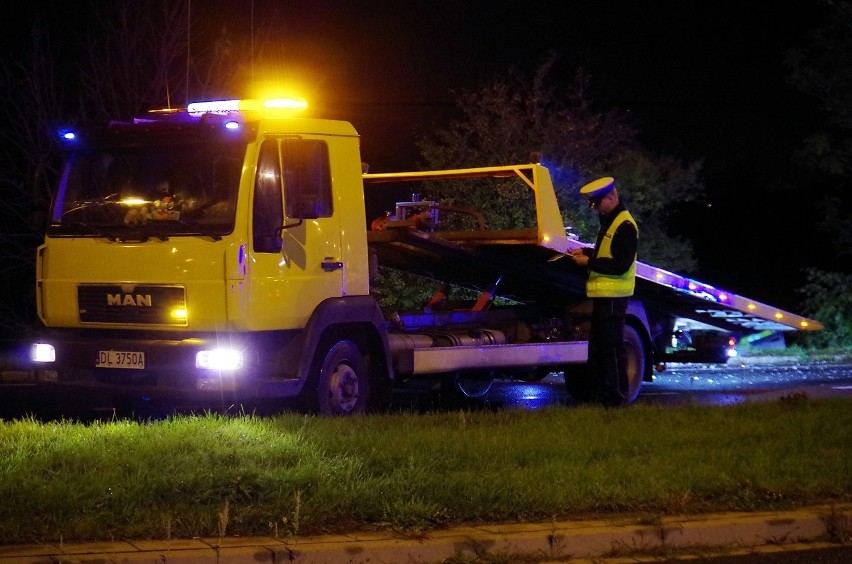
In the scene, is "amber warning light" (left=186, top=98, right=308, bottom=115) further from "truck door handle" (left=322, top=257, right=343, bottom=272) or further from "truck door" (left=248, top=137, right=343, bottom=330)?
"truck door handle" (left=322, top=257, right=343, bottom=272)

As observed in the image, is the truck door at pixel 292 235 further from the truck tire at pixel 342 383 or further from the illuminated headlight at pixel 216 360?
the truck tire at pixel 342 383

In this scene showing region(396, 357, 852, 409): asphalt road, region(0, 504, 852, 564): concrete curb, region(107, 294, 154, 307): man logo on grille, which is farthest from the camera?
region(396, 357, 852, 409): asphalt road

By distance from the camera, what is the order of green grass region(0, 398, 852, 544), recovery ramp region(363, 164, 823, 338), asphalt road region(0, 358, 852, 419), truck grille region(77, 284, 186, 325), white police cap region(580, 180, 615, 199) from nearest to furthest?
green grass region(0, 398, 852, 544) < truck grille region(77, 284, 186, 325) < white police cap region(580, 180, 615, 199) < asphalt road region(0, 358, 852, 419) < recovery ramp region(363, 164, 823, 338)

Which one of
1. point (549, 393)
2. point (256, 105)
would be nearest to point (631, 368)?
point (549, 393)

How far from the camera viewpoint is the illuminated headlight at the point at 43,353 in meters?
9.70

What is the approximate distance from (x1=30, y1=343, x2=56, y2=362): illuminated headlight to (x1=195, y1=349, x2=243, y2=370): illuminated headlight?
4.92 ft

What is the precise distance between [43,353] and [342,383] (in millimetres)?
2525

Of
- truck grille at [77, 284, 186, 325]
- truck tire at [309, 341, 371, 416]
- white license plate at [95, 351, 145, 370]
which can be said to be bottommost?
truck tire at [309, 341, 371, 416]

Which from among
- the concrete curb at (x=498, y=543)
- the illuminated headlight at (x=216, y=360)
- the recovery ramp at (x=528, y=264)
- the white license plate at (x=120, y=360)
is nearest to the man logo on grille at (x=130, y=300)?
the white license plate at (x=120, y=360)

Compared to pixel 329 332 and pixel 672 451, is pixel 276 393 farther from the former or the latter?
pixel 672 451

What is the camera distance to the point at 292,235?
9.47 metres

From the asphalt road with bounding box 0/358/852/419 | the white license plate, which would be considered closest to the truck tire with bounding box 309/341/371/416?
the asphalt road with bounding box 0/358/852/419

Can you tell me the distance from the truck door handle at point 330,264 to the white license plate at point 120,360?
1.67 meters

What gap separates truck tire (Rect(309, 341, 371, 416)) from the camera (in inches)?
383
